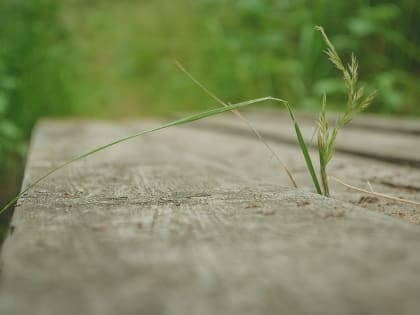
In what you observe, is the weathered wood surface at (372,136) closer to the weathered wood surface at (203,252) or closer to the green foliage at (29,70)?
the weathered wood surface at (203,252)

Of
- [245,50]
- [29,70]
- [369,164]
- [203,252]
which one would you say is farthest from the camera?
[245,50]

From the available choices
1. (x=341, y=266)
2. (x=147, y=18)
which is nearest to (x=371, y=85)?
(x=341, y=266)

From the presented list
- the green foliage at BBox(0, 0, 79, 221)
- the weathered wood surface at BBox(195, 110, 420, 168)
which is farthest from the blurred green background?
the weathered wood surface at BBox(195, 110, 420, 168)

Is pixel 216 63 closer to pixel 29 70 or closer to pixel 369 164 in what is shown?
pixel 29 70

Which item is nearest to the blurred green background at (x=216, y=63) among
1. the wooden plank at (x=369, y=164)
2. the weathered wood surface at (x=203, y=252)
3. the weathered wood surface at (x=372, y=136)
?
the weathered wood surface at (x=372, y=136)

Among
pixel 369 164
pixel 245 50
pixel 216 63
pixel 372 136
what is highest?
pixel 245 50

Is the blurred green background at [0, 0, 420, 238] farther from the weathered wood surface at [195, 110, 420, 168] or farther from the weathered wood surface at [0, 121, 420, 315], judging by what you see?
the weathered wood surface at [0, 121, 420, 315]

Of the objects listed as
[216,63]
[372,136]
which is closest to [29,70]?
[216,63]

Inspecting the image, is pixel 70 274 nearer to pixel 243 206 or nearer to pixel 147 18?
pixel 243 206
